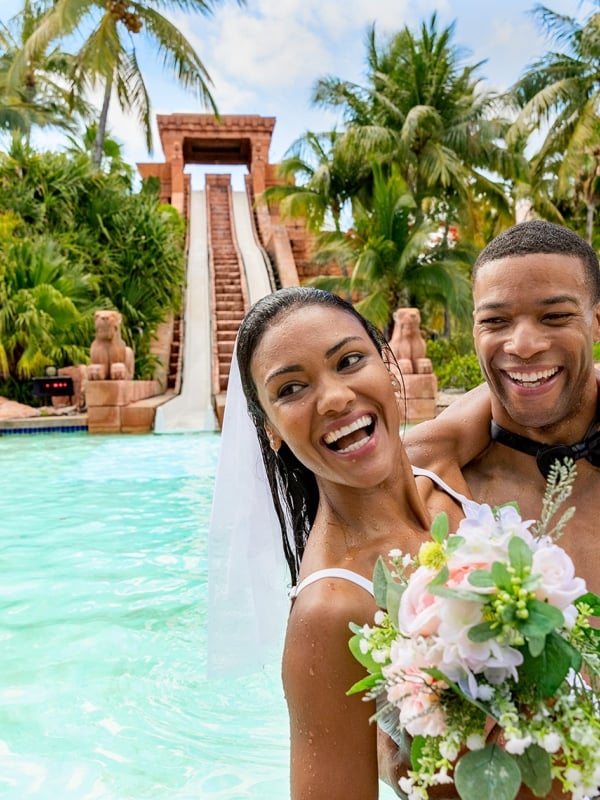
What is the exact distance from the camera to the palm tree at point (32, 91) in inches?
934

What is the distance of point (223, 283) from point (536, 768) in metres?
20.3

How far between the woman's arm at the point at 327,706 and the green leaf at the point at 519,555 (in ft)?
1.45

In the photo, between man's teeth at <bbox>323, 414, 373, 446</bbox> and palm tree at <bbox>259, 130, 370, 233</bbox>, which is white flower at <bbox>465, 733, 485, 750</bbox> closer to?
man's teeth at <bbox>323, 414, 373, 446</bbox>

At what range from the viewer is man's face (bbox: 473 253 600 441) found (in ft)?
6.61

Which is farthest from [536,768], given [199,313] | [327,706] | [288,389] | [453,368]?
[199,313]

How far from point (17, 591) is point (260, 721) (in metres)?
2.37

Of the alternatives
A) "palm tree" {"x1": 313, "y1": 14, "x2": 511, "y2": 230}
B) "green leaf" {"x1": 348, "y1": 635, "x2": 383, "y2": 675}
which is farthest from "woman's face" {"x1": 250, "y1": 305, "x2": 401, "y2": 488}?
"palm tree" {"x1": 313, "y1": 14, "x2": 511, "y2": 230}

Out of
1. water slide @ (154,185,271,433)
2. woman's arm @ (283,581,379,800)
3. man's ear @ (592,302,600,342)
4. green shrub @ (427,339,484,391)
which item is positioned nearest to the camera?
woman's arm @ (283,581,379,800)

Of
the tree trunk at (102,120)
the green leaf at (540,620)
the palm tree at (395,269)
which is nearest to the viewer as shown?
the green leaf at (540,620)

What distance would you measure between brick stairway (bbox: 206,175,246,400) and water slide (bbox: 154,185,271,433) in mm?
227

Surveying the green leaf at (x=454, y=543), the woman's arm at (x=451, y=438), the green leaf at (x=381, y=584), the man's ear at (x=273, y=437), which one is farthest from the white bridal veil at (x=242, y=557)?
the green leaf at (x=454, y=543)

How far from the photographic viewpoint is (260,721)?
3.49 m

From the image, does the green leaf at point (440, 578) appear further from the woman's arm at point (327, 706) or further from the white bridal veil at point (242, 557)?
the white bridal veil at point (242, 557)

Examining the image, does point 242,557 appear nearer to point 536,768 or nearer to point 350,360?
point 350,360
